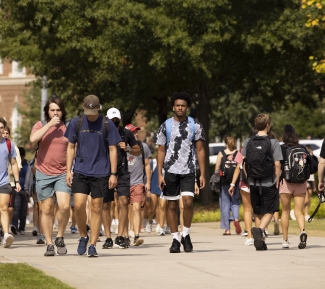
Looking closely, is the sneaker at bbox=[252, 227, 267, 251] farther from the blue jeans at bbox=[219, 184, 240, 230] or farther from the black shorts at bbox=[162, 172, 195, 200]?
the blue jeans at bbox=[219, 184, 240, 230]

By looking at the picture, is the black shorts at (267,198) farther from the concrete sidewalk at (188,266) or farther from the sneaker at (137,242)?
the sneaker at (137,242)

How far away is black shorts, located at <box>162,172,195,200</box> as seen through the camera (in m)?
13.2

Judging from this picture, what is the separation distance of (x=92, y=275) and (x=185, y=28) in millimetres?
17951

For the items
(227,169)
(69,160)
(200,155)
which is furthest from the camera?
(227,169)

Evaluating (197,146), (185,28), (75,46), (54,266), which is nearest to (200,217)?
(185,28)

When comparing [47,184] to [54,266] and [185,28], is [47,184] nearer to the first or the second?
[54,266]

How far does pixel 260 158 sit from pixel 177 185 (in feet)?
3.86

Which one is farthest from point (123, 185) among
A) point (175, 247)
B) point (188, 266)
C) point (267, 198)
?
point (188, 266)

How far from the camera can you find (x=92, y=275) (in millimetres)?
10125

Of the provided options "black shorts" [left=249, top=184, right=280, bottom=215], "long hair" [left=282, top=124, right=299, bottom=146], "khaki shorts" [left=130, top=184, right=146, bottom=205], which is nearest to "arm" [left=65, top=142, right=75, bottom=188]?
"black shorts" [left=249, top=184, right=280, bottom=215]

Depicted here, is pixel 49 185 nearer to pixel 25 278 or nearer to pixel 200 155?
pixel 200 155

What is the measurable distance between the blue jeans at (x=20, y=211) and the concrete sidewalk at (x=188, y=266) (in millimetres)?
5248

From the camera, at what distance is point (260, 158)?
45.1ft

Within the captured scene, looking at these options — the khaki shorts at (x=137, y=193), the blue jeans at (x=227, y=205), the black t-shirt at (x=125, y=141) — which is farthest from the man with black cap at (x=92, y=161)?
the blue jeans at (x=227, y=205)
